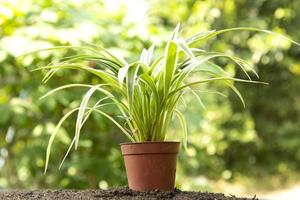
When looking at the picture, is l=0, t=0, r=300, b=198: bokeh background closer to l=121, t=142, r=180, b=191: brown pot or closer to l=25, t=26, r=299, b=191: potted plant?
l=25, t=26, r=299, b=191: potted plant

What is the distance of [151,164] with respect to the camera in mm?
1630

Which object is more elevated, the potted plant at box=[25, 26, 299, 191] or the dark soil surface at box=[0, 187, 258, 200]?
the potted plant at box=[25, 26, 299, 191]

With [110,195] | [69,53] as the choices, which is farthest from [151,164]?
[69,53]

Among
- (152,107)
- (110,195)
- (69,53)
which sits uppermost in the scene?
(69,53)

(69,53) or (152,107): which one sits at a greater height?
(69,53)

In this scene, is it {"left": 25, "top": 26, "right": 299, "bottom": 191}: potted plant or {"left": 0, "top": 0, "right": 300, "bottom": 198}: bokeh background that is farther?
{"left": 0, "top": 0, "right": 300, "bottom": 198}: bokeh background

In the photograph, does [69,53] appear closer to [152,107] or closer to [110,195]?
[152,107]

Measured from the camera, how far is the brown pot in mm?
1622

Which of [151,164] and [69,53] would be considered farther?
[69,53]

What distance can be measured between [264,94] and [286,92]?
0.34 metres

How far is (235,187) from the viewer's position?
8875 mm

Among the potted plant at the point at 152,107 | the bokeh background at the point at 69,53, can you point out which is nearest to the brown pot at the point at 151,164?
the potted plant at the point at 152,107

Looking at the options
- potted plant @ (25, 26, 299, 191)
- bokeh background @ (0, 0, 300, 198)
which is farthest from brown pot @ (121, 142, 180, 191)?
bokeh background @ (0, 0, 300, 198)

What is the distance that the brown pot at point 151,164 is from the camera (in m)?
1.62
